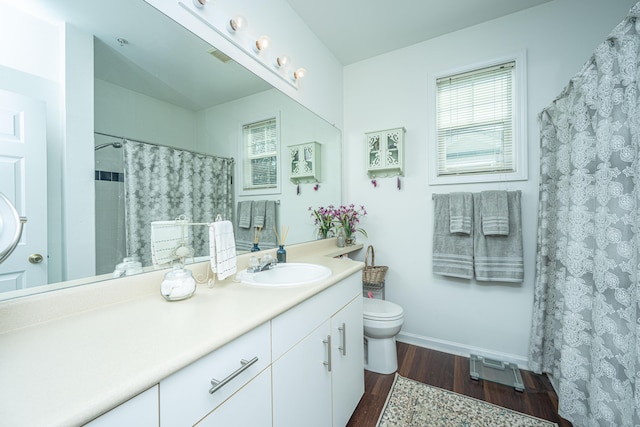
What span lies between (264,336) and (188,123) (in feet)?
3.26

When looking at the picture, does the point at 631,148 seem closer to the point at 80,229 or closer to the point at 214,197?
the point at 214,197

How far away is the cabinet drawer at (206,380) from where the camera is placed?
57 cm

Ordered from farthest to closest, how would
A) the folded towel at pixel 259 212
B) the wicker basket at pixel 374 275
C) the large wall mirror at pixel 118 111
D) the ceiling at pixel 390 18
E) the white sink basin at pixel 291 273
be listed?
the wicker basket at pixel 374 275
the ceiling at pixel 390 18
the folded towel at pixel 259 212
the white sink basin at pixel 291 273
the large wall mirror at pixel 118 111

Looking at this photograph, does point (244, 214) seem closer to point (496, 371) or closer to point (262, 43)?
point (262, 43)

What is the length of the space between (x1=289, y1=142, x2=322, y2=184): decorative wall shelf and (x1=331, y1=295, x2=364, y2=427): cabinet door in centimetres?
98

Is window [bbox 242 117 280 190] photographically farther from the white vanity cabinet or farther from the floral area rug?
the floral area rug

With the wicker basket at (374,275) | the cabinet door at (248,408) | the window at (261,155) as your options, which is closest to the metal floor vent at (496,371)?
the wicker basket at (374,275)

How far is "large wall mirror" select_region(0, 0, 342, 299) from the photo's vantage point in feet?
2.63

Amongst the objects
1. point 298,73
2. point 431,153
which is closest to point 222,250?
point 298,73

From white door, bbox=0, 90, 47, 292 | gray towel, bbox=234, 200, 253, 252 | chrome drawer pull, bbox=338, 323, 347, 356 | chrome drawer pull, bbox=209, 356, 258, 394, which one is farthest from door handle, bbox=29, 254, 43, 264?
chrome drawer pull, bbox=338, 323, 347, 356

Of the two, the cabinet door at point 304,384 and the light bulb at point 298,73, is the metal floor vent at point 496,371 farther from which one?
the light bulb at point 298,73

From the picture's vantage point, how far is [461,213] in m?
2.00

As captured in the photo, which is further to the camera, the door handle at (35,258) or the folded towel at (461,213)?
the folded towel at (461,213)

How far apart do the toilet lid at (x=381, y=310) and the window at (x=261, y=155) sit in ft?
3.57
